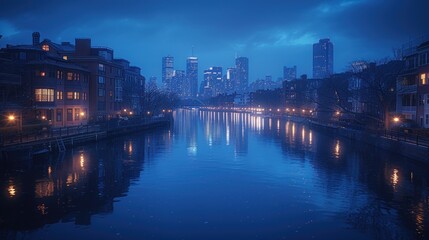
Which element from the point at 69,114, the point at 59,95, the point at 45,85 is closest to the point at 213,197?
the point at 45,85

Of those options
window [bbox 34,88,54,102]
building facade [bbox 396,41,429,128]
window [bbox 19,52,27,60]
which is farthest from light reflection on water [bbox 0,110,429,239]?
window [bbox 19,52,27,60]

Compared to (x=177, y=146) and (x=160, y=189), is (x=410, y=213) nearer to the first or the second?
(x=160, y=189)

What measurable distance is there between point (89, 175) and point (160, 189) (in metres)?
8.44

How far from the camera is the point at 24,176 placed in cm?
3269

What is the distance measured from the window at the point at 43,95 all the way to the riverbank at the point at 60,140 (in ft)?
28.0

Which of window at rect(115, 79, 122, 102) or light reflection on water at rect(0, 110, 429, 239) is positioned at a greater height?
window at rect(115, 79, 122, 102)

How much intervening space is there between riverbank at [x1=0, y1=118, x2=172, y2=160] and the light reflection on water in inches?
48.8

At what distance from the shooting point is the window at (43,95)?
201 feet

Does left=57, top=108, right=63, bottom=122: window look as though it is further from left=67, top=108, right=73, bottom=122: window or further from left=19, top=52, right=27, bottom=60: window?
left=19, top=52, right=27, bottom=60: window

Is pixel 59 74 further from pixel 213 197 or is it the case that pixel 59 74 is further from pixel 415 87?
pixel 415 87

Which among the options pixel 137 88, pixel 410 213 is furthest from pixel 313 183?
pixel 137 88

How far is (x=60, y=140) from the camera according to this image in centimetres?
4809

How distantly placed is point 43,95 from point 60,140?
17.2m

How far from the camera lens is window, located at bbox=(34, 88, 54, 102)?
61312 millimetres
